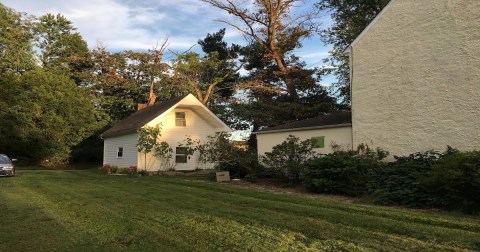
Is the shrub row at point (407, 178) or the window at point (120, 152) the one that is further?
the window at point (120, 152)

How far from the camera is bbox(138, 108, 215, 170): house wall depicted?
2573 centimetres

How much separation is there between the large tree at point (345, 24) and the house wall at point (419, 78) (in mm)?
12443

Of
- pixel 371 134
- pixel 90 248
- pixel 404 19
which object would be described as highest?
pixel 404 19

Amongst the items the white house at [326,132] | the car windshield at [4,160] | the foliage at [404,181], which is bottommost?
the foliage at [404,181]

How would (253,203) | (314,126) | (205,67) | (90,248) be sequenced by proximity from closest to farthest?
(90,248)
(253,203)
(314,126)
(205,67)

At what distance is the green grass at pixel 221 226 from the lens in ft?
19.1

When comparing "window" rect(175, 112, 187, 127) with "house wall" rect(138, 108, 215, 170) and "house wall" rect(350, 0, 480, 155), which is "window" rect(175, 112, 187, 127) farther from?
"house wall" rect(350, 0, 480, 155)

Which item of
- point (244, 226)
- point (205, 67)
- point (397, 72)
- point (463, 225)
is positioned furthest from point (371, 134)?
point (205, 67)

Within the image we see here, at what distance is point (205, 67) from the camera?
39.7m

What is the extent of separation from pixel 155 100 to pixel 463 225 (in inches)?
1439

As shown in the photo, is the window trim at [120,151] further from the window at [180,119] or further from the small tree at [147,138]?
the small tree at [147,138]

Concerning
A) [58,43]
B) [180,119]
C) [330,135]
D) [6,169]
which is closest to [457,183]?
[330,135]

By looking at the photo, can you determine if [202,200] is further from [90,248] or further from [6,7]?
[6,7]

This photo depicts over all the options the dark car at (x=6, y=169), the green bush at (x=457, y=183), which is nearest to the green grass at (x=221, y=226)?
the green bush at (x=457, y=183)
